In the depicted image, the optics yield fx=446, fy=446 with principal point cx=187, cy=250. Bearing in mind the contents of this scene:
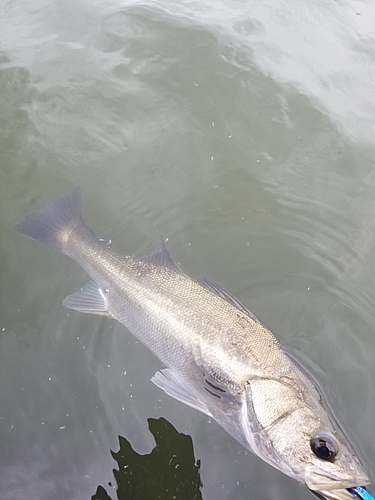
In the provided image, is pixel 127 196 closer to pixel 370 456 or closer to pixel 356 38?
pixel 370 456

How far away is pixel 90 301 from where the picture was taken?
327 centimetres

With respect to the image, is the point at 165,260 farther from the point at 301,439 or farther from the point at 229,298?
the point at 301,439

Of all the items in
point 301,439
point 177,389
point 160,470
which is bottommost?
point 160,470

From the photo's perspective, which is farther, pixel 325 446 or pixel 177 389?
pixel 177 389

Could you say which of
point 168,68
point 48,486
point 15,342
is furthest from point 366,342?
point 168,68

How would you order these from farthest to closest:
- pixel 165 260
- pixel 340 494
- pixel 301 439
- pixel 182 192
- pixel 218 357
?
→ pixel 182 192
pixel 165 260
pixel 218 357
pixel 301 439
pixel 340 494

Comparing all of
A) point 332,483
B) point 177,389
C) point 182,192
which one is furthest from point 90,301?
point 332,483

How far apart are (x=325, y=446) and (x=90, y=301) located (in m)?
1.83

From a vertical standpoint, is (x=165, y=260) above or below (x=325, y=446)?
below

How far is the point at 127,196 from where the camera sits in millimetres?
4262

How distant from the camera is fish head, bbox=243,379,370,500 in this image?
2.23 meters

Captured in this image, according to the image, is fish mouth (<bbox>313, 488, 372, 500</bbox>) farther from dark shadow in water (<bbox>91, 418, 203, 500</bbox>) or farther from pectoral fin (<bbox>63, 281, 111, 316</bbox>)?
pectoral fin (<bbox>63, 281, 111, 316</bbox>)

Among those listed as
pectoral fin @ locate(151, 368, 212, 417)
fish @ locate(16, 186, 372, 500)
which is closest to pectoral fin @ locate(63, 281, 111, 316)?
fish @ locate(16, 186, 372, 500)

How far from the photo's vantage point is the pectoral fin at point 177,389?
9.29 ft
